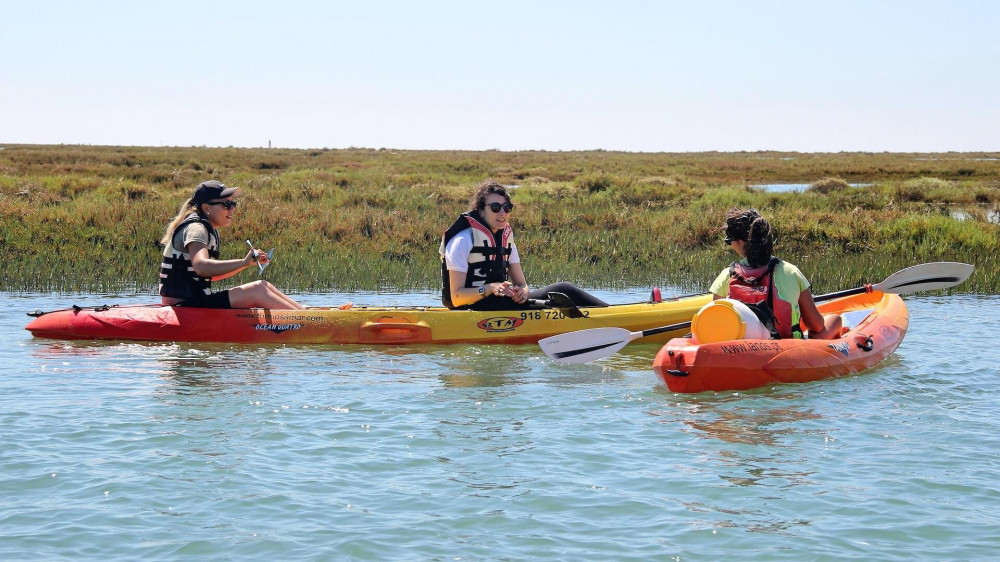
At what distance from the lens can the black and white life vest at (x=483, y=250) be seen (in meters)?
9.38

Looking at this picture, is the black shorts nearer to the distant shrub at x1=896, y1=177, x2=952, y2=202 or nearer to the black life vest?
the black life vest

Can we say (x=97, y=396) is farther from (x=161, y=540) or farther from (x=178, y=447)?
(x=161, y=540)

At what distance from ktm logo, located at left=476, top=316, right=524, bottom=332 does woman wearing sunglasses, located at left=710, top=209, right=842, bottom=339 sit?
239cm

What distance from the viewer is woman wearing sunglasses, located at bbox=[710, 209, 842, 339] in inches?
297

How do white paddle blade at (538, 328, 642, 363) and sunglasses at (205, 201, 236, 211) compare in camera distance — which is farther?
sunglasses at (205, 201, 236, 211)

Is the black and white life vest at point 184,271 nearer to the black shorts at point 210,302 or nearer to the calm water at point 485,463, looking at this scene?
the black shorts at point 210,302

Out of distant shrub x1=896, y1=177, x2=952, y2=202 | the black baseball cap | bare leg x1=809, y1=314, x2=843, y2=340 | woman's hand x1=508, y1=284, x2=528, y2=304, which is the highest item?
distant shrub x1=896, y1=177, x2=952, y2=202

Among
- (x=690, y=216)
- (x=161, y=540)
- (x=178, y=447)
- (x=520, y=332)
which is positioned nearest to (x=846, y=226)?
A: (x=690, y=216)

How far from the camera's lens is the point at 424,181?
110 feet

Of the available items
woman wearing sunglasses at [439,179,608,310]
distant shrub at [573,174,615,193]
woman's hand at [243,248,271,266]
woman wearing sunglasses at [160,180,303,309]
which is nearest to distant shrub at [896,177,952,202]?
distant shrub at [573,174,615,193]

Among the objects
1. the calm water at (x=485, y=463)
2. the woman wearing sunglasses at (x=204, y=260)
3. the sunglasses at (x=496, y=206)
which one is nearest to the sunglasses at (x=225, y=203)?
the woman wearing sunglasses at (x=204, y=260)

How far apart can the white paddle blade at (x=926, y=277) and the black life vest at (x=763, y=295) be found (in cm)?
256

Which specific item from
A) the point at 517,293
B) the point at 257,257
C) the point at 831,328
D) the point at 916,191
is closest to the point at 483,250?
the point at 517,293

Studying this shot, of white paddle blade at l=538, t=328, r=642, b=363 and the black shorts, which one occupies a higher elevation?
the black shorts
